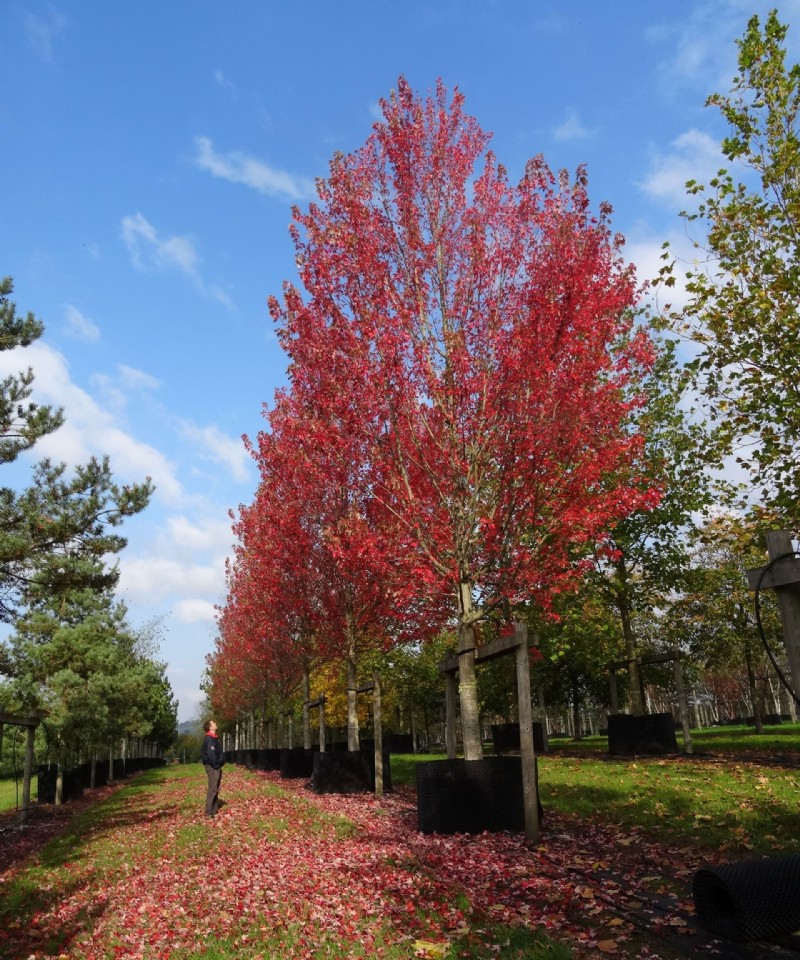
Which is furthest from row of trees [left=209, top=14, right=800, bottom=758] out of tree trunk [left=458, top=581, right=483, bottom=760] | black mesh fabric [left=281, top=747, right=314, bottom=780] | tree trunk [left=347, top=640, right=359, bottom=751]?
black mesh fabric [left=281, top=747, right=314, bottom=780]

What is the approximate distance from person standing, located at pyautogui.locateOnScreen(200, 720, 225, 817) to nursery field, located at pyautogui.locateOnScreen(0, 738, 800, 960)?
28.9 inches

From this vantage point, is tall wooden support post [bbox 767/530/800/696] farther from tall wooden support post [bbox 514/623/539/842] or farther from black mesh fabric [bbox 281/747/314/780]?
black mesh fabric [bbox 281/747/314/780]

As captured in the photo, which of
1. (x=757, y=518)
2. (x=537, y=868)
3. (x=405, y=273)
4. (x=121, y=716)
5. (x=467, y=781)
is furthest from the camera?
(x=121, y=716)

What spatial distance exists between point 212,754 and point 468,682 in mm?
6440

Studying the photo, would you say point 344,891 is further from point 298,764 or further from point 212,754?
point 298,764

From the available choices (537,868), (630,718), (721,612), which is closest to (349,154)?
(537,868)

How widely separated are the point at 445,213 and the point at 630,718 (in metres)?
14.2

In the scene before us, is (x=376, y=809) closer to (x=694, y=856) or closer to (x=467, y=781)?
(x=467, y=781)

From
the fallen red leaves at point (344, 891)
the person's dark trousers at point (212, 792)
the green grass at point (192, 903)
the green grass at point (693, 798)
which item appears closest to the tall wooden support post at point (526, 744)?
the fallen red leaves at point (344, 891)

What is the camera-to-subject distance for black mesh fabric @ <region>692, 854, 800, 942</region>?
4480mm

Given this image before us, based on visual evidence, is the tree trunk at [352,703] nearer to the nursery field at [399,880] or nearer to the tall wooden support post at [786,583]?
the nursery field at [399,880]

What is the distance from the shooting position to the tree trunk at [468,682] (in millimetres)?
10422

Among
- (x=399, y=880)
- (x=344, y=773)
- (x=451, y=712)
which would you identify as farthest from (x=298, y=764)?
(x=399, y=880)

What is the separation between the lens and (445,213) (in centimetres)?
1248
